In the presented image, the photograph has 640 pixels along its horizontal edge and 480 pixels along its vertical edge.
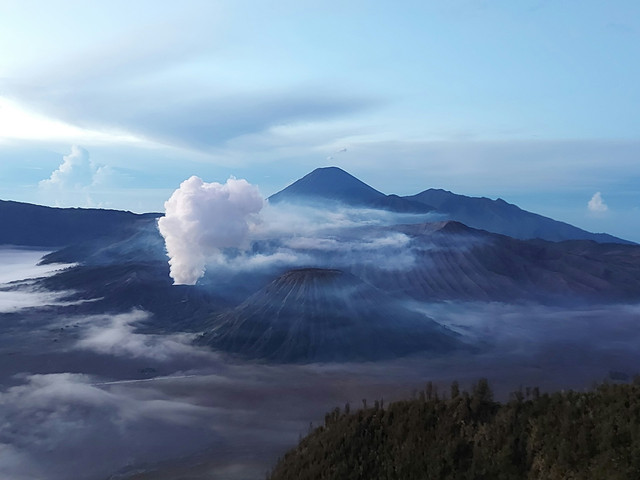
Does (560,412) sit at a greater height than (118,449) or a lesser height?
greater

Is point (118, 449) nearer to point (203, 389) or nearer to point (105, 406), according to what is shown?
point (105, 406)

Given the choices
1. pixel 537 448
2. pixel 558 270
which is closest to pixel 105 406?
pixel 537 448

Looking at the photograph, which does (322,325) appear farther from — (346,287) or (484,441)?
(484,441)

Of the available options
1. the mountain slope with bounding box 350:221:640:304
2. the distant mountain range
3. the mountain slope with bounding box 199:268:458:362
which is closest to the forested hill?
the mountain slope with bounding box 199:268:458:362

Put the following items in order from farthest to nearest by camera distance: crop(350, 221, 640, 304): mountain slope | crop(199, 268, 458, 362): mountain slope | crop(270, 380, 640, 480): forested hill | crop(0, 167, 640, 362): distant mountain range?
crop(350, 221, 640, 304): mountain slope
crop(0, 167, 640, 362): distant mountain range
crop(199, 268, 458, 362): mountain slope
crop(270, 380, 640, 480): forested hill

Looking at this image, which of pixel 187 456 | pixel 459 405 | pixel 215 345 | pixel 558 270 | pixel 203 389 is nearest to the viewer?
pixel 459 405

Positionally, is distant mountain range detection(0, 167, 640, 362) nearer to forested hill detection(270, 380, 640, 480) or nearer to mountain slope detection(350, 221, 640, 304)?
mountain slope detection(350, 221, 640, 304)
